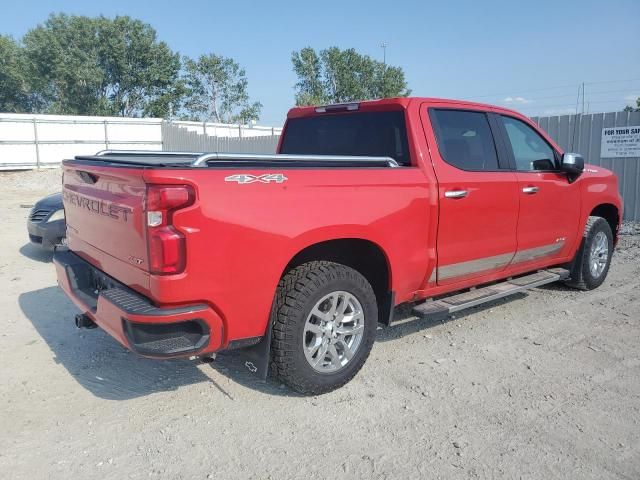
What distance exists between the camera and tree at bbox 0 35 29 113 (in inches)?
1705

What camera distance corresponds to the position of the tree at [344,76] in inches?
1885

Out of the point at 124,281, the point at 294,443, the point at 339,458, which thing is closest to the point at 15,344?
the point at 124,281

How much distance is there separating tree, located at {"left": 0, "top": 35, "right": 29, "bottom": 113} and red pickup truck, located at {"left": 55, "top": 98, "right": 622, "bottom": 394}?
46.7 m

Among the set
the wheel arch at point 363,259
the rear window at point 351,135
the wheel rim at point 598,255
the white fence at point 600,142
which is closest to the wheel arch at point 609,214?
the wheel rim at point 598,255

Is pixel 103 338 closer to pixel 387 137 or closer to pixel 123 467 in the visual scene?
pixel 123 467

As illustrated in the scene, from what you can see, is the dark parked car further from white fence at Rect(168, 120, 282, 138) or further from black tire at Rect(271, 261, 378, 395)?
white fence at Rect(168, 120, 282, 138)

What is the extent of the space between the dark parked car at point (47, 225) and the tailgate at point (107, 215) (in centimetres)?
348

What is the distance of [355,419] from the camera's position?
3324 millimetres

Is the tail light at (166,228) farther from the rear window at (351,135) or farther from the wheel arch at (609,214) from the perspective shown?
the wheel arch at (609,214)

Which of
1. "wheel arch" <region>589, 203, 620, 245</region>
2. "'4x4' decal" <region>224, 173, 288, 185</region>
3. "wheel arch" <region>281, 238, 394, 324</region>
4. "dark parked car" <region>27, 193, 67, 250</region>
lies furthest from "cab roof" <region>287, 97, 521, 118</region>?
"dark parked car" <region>27, 193, 67, 250</region>

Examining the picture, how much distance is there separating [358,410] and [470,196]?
1884 mm

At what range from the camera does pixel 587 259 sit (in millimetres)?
5867

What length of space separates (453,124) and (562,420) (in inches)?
93.6

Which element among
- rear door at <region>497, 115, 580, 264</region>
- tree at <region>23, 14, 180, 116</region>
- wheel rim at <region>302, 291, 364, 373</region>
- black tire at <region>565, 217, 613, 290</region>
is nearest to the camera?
wheel rim at <region>302, 291, 364, 373</region>
